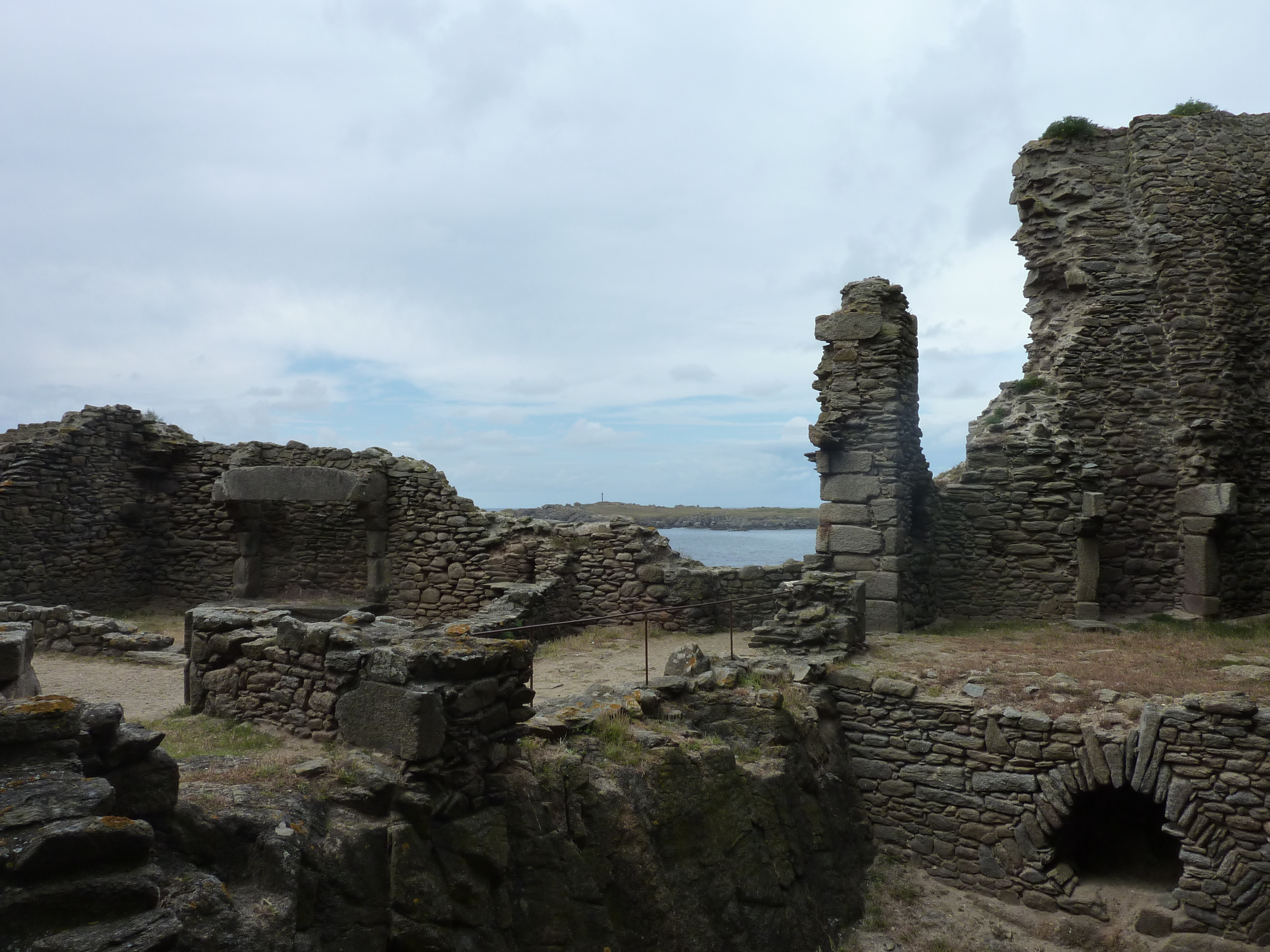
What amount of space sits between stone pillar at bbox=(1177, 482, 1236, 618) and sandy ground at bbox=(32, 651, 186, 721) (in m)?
15.7

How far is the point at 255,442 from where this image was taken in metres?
17.6

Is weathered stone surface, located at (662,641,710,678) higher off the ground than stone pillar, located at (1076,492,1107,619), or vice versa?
stone pillar, located at (1076,492,1107,619)

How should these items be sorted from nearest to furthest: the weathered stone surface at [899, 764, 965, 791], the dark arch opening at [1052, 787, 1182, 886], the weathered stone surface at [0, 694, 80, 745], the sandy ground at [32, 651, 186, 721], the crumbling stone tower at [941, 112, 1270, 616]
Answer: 1. the weathered stone surface at [0, 694, 80, 745]
2. the dark arch opening at [1052, 787, 1182, 886]
3. the sandy ground at [32, 651, 186, 721]
4. the weathered stone surface at [899, 764, 965, 791]
5. the crumbling stone tower at [941, 112, 1270, 616]

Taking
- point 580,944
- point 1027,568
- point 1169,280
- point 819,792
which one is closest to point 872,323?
point 1027,568

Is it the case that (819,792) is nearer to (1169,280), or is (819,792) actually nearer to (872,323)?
(872,323)

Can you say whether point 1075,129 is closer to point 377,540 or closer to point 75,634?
point 377,540

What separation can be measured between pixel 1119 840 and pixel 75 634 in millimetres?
14629

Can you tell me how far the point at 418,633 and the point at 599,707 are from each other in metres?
1.91

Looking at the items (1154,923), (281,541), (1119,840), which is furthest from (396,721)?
(281,541)

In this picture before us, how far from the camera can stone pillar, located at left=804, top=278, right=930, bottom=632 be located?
43.2ft

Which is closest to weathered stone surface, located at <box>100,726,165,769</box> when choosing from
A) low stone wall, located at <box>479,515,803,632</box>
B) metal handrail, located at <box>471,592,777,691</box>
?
metal handrail, located at <box>471,592,777,691</box>

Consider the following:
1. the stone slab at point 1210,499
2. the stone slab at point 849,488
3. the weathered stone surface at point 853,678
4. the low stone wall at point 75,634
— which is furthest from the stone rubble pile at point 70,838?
the stone slab at point 1210,499

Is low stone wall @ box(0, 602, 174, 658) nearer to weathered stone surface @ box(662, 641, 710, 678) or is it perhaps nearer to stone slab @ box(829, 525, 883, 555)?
weathered stone surface @ box(662, 641, 710, 678)

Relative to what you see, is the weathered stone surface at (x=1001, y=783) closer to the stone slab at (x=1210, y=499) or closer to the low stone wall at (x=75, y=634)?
the stone slab at (x=1210, y=499)
